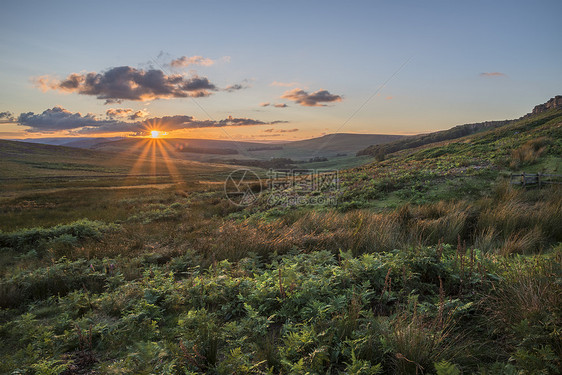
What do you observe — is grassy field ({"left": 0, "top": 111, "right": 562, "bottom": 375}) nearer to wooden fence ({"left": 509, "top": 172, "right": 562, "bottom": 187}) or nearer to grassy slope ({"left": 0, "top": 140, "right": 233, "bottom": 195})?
wooden fence ({"left": 509, "top": 172, "right": 562, "bottom": 187})

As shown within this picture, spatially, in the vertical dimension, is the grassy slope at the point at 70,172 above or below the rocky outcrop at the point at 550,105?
below

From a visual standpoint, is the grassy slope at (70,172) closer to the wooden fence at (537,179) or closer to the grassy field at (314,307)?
the grassy field at (314,307)

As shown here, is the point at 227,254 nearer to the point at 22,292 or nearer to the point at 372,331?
the point at 22,292

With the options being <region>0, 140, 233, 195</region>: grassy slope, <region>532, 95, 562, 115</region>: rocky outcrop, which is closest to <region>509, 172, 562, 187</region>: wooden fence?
<region>0, 140, 233, 195</region>: grassy slope

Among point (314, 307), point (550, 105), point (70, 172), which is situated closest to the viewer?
point (314, 307)

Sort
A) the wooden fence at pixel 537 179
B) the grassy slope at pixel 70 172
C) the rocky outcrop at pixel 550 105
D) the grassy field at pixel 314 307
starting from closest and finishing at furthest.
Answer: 1. the grassy field at pixel 314 307
2. the wooden fence at pixel 537 179
3. the grassy slope at pixel 70 172
4. the rocky outcrop at pixel 550 105

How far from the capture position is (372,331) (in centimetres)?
272

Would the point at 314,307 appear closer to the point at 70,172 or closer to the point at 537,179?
the point at 537,179

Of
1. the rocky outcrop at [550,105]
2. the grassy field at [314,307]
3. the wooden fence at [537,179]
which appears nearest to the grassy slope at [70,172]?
the grassy field at [314,307]

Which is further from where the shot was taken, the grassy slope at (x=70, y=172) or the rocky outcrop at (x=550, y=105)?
the rocky outcrop at (x=550, y=105)

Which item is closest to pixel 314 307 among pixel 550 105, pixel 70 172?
pixel 70 172

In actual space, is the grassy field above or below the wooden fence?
below

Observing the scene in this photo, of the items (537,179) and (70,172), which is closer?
(537,179)

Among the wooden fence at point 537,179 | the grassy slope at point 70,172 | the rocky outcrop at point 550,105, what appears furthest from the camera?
the rocky outcrop at point 550,105
